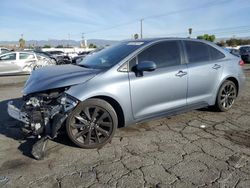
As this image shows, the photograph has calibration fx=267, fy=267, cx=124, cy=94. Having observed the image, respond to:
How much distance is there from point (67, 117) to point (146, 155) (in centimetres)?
127

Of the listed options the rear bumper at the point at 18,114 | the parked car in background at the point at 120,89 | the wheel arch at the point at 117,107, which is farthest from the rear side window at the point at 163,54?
the rear bumper at the point at 18,114

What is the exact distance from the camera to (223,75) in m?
5.66

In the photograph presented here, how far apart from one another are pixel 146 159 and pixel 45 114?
62.1 inches

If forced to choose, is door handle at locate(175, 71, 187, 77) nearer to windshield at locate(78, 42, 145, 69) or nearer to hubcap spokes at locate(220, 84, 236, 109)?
windshield at locate(78, 42, 145, 69)

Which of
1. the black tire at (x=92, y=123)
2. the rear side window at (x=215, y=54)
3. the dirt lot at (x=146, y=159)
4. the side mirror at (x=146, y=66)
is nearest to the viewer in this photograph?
the dirt lot at (x=146, y=159)

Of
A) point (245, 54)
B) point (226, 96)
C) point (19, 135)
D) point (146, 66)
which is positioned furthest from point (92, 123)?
point (245, 54)

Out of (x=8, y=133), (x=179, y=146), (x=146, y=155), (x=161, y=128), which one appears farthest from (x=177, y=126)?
(x=8, y=133)

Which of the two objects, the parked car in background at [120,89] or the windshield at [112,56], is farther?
the windshield at [112,56]

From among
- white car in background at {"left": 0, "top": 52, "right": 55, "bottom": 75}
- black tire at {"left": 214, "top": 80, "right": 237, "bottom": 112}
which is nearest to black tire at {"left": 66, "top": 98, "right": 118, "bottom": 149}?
black tire at {"left": 214, "top": 80, "right": 237, "bottom": 112}

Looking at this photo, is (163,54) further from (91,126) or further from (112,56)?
(91,126)

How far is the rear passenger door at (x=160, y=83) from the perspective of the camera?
441 centimetres

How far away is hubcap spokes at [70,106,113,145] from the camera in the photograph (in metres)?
3.99

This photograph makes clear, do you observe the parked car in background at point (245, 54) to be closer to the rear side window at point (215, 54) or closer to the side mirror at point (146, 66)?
the rear side window at point (215, 54)

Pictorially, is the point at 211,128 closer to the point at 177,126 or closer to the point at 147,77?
the point at 177,126
